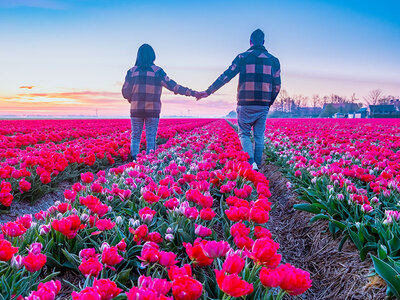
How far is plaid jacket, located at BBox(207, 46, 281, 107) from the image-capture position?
5488 mm

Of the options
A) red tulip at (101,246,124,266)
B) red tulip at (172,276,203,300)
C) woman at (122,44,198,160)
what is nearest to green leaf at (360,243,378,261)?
red tulip at (172,276,203,300)

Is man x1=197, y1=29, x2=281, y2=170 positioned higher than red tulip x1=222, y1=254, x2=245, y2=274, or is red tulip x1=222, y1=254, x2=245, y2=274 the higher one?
man x1=197, y1=29, x2=281, y2=170

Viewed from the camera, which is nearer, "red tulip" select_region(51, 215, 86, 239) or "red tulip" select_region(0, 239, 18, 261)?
"red tulip" select_region(0, 239, 18, 261)

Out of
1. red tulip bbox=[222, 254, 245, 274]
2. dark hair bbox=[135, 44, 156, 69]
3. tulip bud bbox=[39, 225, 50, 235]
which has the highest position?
dark hair bbox=[135, 44, 156, 69]

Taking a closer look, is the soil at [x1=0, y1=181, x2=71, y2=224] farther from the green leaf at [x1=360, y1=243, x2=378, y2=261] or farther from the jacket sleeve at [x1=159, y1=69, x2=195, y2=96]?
the green leaf at [x1=360, y1=243, x2=378, y2=261]

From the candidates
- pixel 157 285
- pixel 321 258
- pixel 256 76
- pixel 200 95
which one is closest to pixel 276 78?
pixel 256 76

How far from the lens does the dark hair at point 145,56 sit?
630 cm

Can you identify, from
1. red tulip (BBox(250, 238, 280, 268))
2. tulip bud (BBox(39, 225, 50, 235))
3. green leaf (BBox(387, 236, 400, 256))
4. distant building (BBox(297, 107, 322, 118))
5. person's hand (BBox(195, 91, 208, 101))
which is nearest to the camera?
red tulip (BBox(250, 238, 280, 268))

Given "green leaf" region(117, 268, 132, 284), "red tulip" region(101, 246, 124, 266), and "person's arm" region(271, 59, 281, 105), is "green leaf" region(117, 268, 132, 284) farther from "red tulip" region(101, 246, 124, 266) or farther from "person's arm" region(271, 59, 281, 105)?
"person's arm" region(271, 59, 281, 105)

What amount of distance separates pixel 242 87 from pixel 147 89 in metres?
2.04

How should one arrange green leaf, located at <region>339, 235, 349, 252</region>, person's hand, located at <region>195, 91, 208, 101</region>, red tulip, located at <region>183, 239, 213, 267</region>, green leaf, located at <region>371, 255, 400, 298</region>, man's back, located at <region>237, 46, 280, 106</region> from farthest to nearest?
person's hand, located at <region>195, 91, 208, 101</region> → man's back, located at <region>237, 46, 280, 106</region> → green leaf, located at <region>339, 235, 349, 252</region> → green leaf, located at <region>371, 255, 400, 298</region> → red tulip, located at <region>183, 239, 213, 267</region>

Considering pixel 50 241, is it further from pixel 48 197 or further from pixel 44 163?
pixel 48 197

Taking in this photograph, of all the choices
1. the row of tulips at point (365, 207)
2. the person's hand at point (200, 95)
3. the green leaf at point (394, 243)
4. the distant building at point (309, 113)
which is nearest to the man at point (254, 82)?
the person's hand at point (200, 95)

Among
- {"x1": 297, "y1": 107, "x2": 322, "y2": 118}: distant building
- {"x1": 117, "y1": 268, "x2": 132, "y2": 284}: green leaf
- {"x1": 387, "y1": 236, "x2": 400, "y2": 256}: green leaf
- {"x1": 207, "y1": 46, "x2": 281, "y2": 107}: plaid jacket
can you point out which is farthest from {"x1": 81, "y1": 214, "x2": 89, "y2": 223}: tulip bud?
{"x1": 297, "y1": 107, "x2": 322, "y2": 118}: distant building
